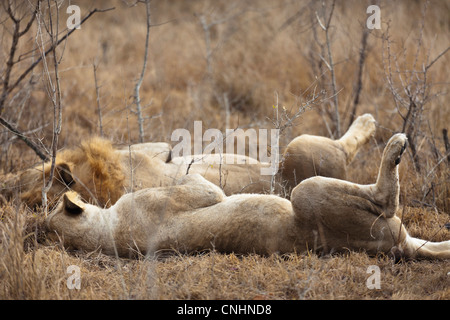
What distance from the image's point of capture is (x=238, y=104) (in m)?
8.66

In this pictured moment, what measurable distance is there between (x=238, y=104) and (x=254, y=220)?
5.20m

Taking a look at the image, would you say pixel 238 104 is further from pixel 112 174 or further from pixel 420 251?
pixel 420 251

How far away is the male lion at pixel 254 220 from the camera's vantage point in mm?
3477

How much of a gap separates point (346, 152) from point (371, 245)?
1.53 metres

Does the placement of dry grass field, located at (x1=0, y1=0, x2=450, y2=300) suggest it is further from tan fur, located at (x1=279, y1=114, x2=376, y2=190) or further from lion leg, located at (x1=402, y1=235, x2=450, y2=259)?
tan fur, located at (x1=279, y1=114, x2=376, y2=190)

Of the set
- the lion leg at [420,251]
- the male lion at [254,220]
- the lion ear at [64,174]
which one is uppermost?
the lion ear at [64,174]

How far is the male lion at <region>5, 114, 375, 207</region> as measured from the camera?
14.8 feet

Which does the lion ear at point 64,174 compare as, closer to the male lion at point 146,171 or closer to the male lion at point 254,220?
the male lion at point 146,171

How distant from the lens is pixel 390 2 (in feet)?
29.2

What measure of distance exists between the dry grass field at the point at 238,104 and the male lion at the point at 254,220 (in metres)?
0.11

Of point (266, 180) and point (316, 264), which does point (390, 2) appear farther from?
point (316, 264)

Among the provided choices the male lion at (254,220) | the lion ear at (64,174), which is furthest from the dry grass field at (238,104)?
the lion ear at (64,174)

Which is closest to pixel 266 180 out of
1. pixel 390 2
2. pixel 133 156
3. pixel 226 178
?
pixel 226 178
